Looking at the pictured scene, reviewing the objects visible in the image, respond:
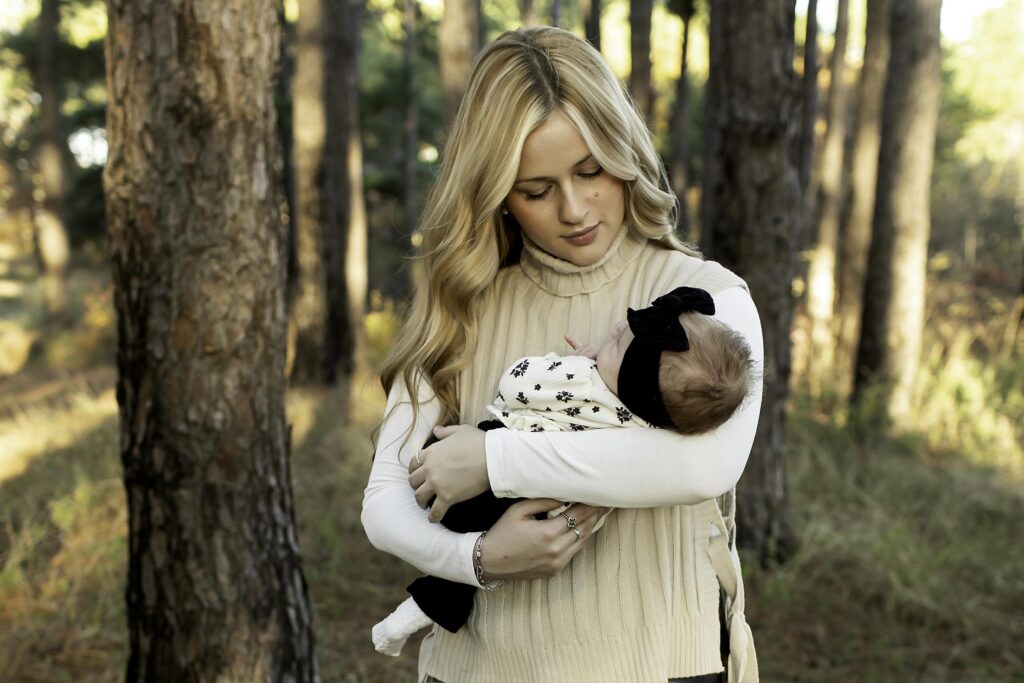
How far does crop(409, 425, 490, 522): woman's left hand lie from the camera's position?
1.70m

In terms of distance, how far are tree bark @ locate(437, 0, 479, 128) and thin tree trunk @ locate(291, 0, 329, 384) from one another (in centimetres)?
342

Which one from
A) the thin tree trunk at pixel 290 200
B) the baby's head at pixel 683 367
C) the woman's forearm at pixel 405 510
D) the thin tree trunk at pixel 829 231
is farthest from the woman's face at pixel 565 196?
the thin tree trunk at pixel 290 200

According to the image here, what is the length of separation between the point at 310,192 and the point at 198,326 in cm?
717

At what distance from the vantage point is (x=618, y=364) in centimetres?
167

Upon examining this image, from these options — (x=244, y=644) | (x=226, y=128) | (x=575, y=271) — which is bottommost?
(x=244, y=644)

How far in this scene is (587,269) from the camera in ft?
6.30

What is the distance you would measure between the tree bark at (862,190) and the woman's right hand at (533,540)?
8736 millimetres

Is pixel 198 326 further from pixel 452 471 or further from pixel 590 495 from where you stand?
pixel 590 495

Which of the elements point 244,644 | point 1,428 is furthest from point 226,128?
point 1,428

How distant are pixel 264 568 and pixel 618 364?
188 cm

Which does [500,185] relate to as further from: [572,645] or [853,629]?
[853,629]

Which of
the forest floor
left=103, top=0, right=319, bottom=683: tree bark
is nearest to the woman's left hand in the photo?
left=103, top=0, right=319, bottom=683: tree bark

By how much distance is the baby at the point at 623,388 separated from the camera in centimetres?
160

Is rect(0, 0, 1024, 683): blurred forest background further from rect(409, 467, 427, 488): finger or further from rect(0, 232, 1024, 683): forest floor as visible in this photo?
rect(409, 467, 427, 488): finger
